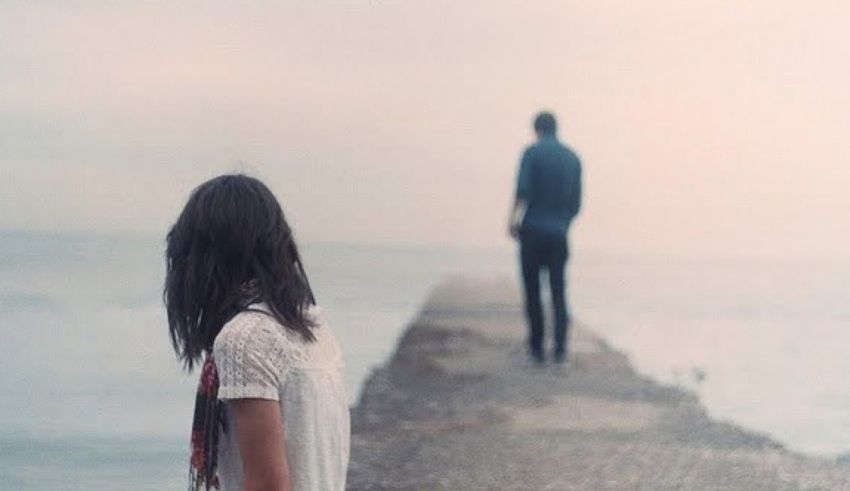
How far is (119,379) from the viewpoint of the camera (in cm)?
481

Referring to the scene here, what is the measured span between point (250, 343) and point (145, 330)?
2282mm

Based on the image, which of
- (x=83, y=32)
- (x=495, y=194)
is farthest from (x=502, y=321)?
(x=83, y=32)

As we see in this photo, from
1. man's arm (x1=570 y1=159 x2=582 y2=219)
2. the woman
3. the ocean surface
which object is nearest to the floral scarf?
the woman

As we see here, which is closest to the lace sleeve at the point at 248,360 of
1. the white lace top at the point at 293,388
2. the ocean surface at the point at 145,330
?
the white lace top at the point at 293,388

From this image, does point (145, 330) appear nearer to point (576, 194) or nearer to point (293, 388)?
point (576, 194)

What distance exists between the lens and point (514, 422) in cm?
484

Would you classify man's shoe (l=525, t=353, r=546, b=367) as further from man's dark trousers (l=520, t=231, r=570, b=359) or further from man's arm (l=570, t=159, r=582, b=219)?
man's arm (l=570, t=159, r=582, b=219)

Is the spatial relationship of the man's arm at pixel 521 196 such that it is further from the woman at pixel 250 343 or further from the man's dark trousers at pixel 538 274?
the woman at pixel 250 343

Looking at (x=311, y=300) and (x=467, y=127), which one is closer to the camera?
(x=311, y=300)

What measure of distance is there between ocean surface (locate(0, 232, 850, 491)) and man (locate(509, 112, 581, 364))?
0.06m

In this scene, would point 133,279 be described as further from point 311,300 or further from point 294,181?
point 311,300

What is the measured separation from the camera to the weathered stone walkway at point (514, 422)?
4.80 meters

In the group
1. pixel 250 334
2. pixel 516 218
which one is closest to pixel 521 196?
pixel 516 218

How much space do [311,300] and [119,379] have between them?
7.09 ft
